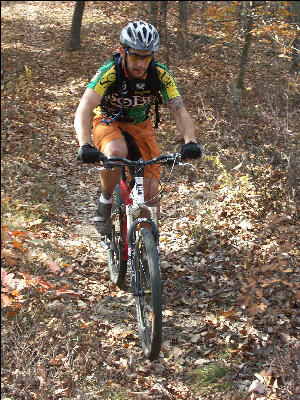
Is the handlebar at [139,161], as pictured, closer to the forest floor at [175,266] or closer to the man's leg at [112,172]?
the man's leg at [112,172]

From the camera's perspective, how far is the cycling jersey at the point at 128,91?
15.9ft

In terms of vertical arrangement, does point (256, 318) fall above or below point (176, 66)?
below

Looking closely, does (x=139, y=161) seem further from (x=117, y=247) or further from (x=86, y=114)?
(x=117, y=247)

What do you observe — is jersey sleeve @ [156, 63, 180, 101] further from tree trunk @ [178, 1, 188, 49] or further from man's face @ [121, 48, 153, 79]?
tree trunk @ [178, 1, 188, 49]

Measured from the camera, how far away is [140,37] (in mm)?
4508

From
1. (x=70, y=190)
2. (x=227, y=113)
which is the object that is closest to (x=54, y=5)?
(x=227, y=113)

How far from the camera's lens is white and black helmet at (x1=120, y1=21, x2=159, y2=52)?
4.51 m

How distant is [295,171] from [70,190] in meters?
4.45

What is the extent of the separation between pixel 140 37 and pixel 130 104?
0.85 meters

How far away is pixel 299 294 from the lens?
452 cm

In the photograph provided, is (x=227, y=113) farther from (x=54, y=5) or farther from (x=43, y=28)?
(x=54, y=5)

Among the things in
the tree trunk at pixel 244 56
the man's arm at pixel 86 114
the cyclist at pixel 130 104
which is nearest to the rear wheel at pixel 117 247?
the cyclist at pixel 130 104

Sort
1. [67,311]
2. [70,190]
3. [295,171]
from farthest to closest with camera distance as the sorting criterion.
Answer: [70,190], [295,171], [67,311]

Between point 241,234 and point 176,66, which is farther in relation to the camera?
point 176,66
